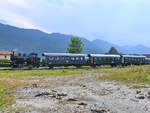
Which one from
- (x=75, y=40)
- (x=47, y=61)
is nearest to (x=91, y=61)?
(x=47, y=61)

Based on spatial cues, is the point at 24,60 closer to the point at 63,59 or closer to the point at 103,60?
the point at 63,59

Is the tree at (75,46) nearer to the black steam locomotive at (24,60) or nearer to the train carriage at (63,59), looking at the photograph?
the train carriage at (63,59)

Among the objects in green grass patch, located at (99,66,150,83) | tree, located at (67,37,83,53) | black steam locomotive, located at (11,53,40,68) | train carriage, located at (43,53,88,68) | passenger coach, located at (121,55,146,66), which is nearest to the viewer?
green grass patch, located at (99,66,150,83)

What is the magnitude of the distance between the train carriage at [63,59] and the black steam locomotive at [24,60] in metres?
2.14

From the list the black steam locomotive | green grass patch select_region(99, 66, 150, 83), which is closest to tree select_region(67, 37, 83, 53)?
the black steam locomotive

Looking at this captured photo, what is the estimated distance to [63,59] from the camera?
32.7 m

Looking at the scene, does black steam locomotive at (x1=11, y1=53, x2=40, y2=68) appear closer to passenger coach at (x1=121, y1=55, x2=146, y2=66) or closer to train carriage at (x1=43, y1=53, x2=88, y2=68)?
train carriage at (x1=43, y1=53, x2=88, y2=68)

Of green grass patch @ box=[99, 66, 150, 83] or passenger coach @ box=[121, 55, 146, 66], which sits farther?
passenger coach @ box=[121, 55, 146, 66]

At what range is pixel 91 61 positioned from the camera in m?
37.2

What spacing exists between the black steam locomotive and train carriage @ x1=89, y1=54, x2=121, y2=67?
512 inches

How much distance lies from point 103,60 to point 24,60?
62.0ft

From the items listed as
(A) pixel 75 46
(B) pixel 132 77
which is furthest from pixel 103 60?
(A) pixel 75 46

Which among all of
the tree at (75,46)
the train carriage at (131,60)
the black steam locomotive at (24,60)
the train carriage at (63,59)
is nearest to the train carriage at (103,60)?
the train carriage at (63,59)

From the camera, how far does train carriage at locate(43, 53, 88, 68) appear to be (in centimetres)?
3109
